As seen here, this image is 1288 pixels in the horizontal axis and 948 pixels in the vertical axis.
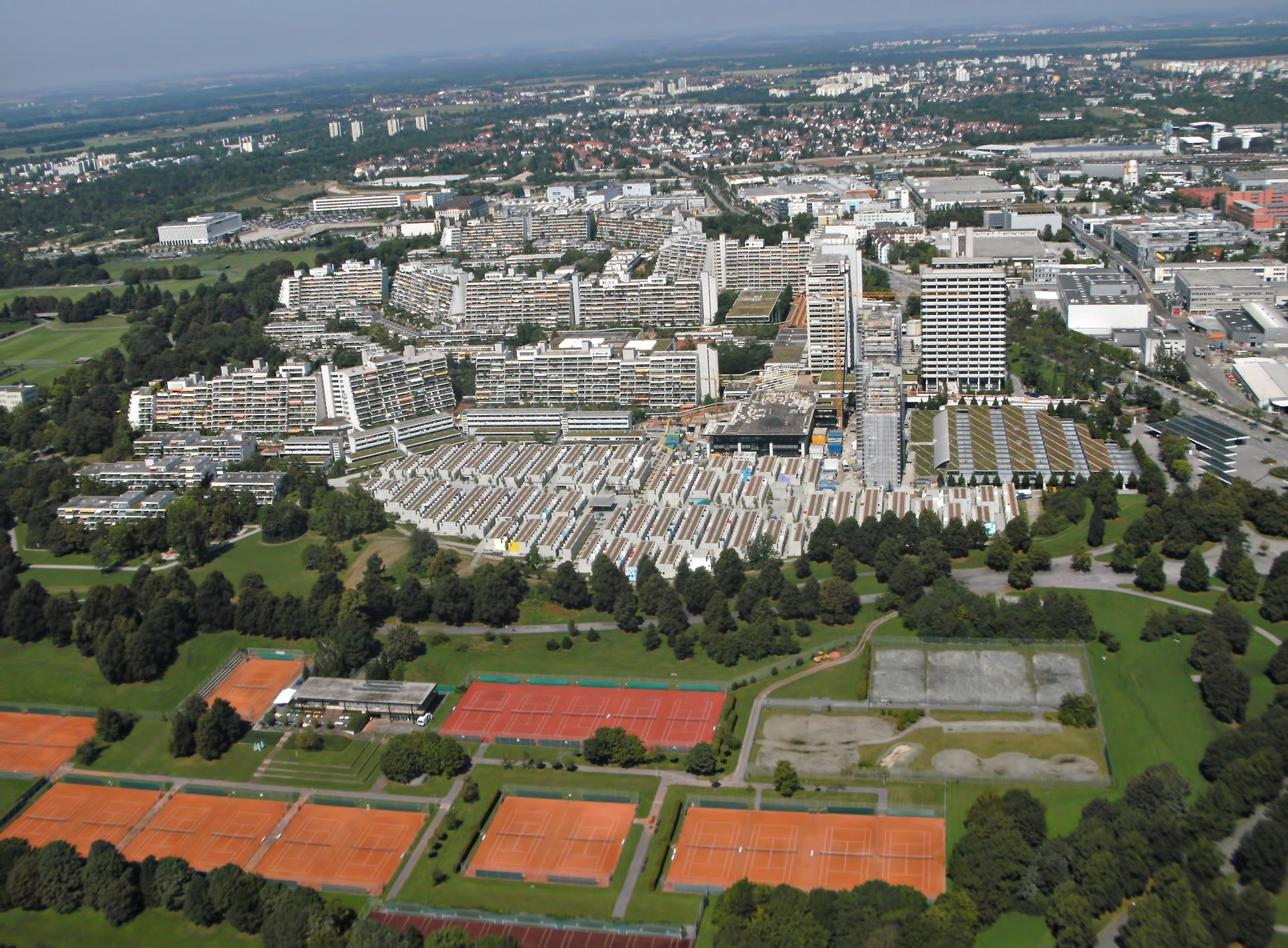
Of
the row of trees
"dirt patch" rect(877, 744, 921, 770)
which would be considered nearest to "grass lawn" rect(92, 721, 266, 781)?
the row of trees

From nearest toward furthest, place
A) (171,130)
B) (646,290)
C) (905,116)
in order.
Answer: (646,290), (905,116), (171,130)

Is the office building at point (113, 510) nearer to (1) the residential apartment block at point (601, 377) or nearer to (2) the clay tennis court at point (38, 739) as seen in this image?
(2) the clay tennis court at point (38, 739)

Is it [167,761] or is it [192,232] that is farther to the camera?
[192,232]

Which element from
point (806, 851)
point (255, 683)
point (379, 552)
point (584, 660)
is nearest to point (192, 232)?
point (379, 552)

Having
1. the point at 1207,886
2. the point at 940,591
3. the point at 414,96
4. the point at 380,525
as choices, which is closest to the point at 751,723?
the point at 940,591

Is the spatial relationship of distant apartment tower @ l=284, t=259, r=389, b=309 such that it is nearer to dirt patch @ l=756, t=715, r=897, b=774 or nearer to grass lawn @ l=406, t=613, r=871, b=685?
grass lawn @ l=406, t=613, r=871, b=685

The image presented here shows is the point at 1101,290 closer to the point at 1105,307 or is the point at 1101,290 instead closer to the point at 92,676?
the point at 1105,307

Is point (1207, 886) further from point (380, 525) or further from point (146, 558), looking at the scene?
point (146, 558)
